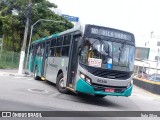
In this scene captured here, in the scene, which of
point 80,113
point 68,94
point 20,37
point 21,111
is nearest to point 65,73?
point 68,94

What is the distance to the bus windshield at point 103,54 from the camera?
43.9 feet

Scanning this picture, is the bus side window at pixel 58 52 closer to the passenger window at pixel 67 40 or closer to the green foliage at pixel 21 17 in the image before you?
the passenger window at pixel 67 40

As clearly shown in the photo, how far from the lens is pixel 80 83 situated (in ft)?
44.2

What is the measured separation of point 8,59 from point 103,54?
101 ft

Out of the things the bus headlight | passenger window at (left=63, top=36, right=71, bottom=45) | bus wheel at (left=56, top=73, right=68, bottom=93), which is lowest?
bus wheel at (left=56, top=73, right=68, bottom=93)

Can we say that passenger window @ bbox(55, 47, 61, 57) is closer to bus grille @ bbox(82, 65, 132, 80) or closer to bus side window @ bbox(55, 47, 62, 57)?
bus side window @ bbox(55, 47, 62, 57)

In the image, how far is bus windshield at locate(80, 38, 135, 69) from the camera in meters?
13.4

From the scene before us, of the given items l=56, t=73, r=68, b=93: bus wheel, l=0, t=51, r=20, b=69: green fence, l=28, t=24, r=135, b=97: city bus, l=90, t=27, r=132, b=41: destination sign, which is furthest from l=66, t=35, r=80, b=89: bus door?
l=0, t=51, r=20, b=69: green fence

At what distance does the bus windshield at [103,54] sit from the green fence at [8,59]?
27.1 meters

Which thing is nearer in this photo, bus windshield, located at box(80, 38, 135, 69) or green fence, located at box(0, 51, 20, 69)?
bus windshield, located at box(80, 38, 135, 69)

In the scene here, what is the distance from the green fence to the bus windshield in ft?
88.8

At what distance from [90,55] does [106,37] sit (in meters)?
1.00

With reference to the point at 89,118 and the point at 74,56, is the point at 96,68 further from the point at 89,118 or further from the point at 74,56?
the point at 89,118

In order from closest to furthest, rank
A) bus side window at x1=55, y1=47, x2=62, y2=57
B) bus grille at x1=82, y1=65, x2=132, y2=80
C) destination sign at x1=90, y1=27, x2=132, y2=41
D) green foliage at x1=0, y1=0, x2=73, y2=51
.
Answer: bus grille at x1=82, y1=65, x2=132, y2=80 → destination sign at x1=90, y1=27, x2=132, y2=41 → bus side window at x1=55, y1=47, x2=62, y2=57 → green foliage at x1=0, y1=0, x2=73, y2=51
